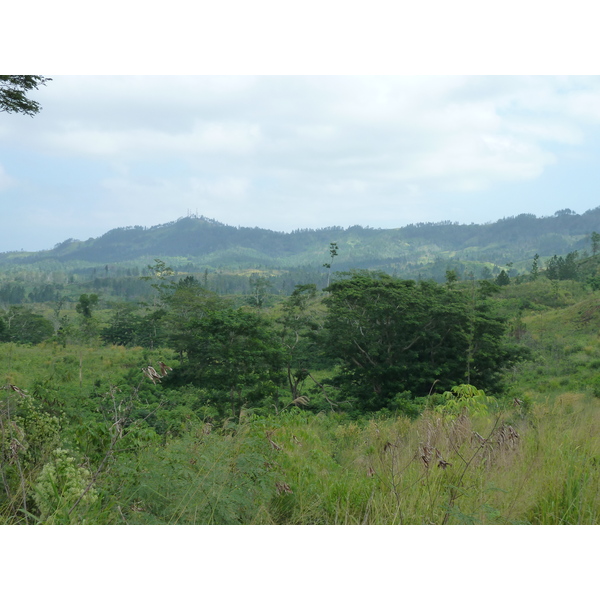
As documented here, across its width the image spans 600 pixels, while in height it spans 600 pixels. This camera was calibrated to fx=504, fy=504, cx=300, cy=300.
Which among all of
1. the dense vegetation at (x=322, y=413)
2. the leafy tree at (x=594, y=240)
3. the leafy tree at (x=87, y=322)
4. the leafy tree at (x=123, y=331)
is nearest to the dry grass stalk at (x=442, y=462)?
the dense vegetation at (x=322, y=413)

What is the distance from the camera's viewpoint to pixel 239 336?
1298 centimetres

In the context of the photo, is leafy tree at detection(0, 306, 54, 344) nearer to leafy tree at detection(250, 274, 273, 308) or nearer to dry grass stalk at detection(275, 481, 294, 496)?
leafy tree at detection(250, 274, 273, 308)

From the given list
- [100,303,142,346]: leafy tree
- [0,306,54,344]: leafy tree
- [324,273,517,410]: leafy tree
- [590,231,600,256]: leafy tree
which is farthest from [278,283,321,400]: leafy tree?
[590,231,600,256]: leafy tree

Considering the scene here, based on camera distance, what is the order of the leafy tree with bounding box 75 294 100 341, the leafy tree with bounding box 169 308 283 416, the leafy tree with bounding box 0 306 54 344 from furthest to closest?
the leafy tree with bounding box 0 306 54 344
the leafy tree with bounding box 75 294 100 341
the leafy tree with bounding box 169 308 283 416

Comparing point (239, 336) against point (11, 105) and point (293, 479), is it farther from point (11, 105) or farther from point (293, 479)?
point (293, 479)

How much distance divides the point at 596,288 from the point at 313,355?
26.9 meters

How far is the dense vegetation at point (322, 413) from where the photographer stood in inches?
94.2

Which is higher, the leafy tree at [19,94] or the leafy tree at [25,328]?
the leafy tree at [19,94]

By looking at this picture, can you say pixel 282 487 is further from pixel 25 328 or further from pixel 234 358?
pixel 25 328

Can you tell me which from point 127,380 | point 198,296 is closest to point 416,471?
point 127,380

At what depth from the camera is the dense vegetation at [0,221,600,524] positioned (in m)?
2.39

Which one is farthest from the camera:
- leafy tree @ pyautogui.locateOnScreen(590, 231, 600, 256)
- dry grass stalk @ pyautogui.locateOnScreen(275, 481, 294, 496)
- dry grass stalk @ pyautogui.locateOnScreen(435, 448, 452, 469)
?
leafy tree @ pyautogui.locateOnScreen(590, 231, 600, 256)

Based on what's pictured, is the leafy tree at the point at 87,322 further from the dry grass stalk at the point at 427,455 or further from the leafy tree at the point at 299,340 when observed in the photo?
the dry grass stalk at the point at 427,455

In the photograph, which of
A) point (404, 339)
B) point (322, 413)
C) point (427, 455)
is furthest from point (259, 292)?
point (427, 455)
